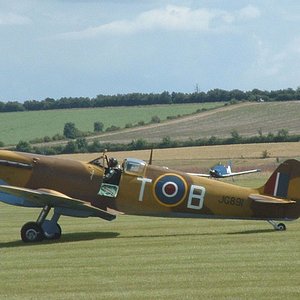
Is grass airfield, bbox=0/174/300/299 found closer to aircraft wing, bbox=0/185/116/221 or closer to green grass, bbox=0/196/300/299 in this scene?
green grass, bbox=0/196/300/299

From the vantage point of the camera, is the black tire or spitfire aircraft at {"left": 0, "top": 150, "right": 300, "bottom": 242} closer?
spitfire aircraft at {"left": 0, "top": 150, "right": 300, "bottom": 242}

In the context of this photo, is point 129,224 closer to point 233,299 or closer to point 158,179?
point 158,179

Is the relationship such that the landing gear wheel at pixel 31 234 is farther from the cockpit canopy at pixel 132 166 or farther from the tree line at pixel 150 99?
the tree line at pixel 150 99

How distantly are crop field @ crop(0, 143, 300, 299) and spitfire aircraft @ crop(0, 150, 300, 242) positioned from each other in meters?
0.42

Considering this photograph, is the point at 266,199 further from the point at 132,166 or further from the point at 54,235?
the point at 54,235

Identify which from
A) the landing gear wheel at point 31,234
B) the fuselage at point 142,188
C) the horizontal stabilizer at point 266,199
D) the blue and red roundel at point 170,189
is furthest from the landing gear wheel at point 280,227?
the landing gear wheel at point 31,234

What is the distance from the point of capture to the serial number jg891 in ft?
55.2

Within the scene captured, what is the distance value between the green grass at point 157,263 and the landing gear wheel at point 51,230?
10.0 inches

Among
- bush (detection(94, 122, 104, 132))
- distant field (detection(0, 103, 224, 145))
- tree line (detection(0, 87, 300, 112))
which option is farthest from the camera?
tree line (detection(0, 87, 300, 112))

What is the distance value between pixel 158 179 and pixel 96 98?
8990 cm

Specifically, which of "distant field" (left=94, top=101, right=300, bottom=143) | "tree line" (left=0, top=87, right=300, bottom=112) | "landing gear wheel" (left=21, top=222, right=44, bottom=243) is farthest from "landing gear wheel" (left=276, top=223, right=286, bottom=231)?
"tree line" (left=0, top=87, right=300, bottom=112)

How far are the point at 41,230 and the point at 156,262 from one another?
4.29 m

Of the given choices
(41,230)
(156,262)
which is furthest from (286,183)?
(156,262)

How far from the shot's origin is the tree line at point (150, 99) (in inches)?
4070
